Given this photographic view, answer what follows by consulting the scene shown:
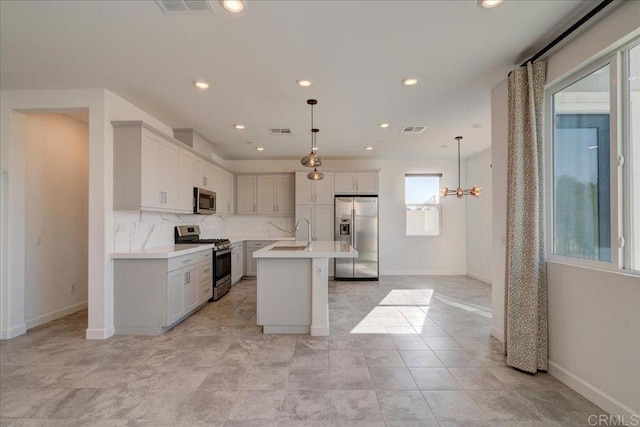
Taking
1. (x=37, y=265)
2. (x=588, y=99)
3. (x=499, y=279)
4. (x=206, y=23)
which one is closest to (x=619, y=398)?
(x=499, y=279)

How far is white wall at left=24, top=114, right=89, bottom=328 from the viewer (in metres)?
3.52

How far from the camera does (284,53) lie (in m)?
2.49

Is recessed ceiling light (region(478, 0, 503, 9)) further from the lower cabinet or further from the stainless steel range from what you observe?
the stainless steel range

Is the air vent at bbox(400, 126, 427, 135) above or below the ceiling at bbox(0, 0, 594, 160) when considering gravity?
below

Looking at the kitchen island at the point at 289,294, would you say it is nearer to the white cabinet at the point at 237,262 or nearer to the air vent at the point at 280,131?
the air vent at the point at 280,131

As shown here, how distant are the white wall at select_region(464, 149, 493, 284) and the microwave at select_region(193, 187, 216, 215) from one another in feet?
18.2

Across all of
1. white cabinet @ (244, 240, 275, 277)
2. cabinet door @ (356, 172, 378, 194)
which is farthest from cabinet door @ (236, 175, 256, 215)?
cabinet door @ (356, 172, 378, 194)

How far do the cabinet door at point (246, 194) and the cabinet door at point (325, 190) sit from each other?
4.83ft

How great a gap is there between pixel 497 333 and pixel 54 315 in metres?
5.58

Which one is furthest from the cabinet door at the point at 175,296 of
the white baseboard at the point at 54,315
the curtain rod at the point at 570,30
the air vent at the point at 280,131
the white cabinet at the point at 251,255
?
the curtain rod at the point at 570,30

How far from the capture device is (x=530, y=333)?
94.0 inches

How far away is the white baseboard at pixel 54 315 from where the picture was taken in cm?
349

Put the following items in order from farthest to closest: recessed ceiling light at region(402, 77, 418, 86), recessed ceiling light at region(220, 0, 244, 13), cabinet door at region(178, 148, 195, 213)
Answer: cabinet door at region(178, 148, 195, 213) < recessed ceiling light at region(402, 77, 418, 86) < recessed ceiling light at region(220, 0, 244, 13)

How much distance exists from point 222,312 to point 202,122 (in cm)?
283
